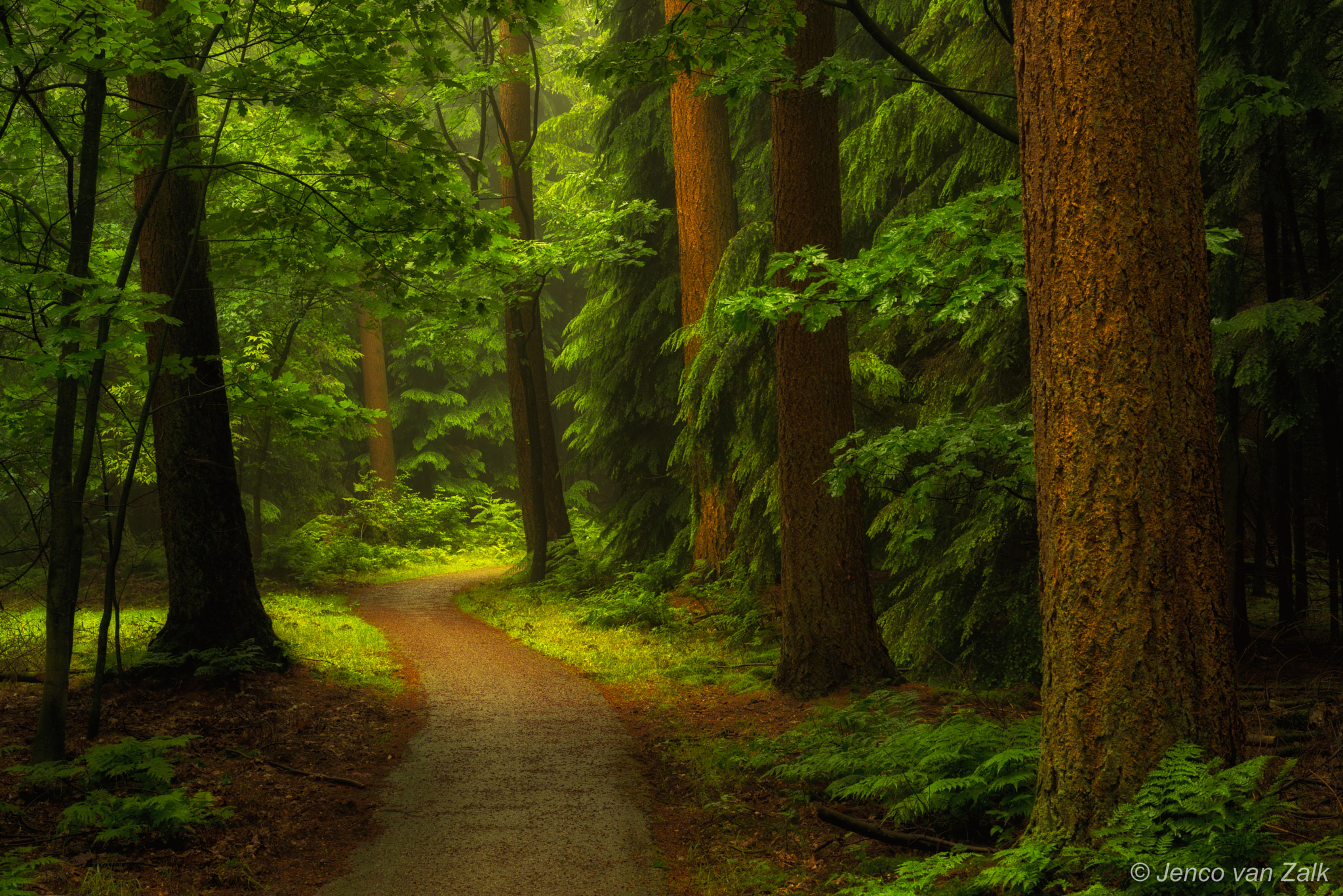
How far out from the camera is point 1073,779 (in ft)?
11.8

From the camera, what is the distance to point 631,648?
11.3 m

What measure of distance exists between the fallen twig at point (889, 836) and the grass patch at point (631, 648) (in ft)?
11.2

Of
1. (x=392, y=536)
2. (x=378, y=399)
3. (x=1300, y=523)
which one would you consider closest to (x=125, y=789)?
(x=1300, y=523)

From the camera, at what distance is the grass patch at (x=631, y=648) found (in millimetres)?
9516

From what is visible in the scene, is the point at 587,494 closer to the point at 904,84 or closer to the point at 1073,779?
the point at 904,84

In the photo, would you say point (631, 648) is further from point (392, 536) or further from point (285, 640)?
point (392, 536)

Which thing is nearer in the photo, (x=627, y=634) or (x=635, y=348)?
(x=627, y=634)

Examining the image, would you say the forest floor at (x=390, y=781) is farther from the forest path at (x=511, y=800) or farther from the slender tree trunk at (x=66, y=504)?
the slender tree trunk at (x=66, y=504)

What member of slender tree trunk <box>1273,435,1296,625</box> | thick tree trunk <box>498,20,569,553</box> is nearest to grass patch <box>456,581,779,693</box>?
thick tree trunk <box>498,20,569,553</box>

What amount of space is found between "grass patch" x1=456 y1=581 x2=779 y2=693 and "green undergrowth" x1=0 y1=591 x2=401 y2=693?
84.9 inches

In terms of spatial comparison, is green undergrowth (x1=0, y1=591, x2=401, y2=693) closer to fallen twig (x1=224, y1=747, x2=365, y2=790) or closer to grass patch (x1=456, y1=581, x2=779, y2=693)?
fallen twig (x1=224, y1=747, x2=365, y2=790)

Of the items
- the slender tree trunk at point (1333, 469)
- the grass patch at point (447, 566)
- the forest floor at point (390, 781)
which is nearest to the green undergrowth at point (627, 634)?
the forest floor at point (390, 781)

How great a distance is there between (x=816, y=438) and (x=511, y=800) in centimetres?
394

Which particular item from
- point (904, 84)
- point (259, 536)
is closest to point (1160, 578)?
point (904, 84)
